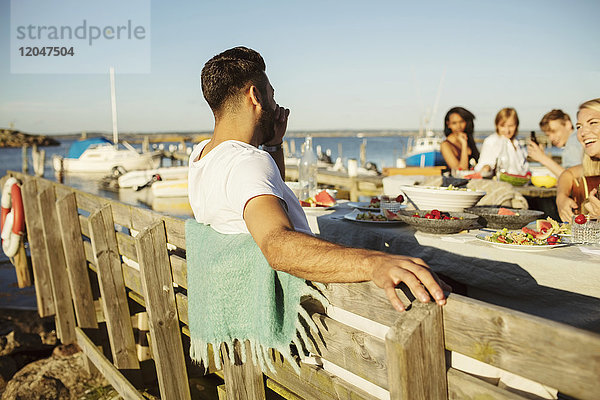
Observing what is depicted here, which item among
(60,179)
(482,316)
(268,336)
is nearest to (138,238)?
(268,336)

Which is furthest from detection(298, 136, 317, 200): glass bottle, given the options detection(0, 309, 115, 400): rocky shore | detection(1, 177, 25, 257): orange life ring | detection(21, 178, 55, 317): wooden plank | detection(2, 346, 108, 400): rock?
detection(1, 177, 25, 257): orange life ring

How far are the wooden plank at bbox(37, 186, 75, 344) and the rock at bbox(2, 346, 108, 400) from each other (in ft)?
1.18

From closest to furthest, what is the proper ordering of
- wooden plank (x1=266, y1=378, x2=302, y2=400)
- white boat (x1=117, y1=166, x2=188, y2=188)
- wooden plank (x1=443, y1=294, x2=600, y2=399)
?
wooden plank (x1=443, y1=294, x2=600, y2=399), wooden plank (x1=266, y1=378, x2=302, y2=400), white boat (x1=117, y1=166, x2=188, y2=188)

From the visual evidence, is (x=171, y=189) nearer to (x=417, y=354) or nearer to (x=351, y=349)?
(x=351, y=349)

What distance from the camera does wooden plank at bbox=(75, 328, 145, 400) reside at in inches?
137

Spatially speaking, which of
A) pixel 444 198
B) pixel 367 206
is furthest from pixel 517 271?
pixel 367 206

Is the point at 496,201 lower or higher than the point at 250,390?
higher

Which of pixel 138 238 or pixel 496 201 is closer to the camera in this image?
pixel 138 238

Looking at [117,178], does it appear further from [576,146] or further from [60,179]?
[576,146]

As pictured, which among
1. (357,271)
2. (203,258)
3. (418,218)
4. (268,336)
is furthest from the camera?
(418,218)

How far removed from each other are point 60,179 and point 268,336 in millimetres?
29087

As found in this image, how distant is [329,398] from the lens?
1821 millimetres

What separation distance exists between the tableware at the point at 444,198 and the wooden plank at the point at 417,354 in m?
1.73

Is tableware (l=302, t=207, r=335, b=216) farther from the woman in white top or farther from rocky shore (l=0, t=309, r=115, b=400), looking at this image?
the woman in white top
